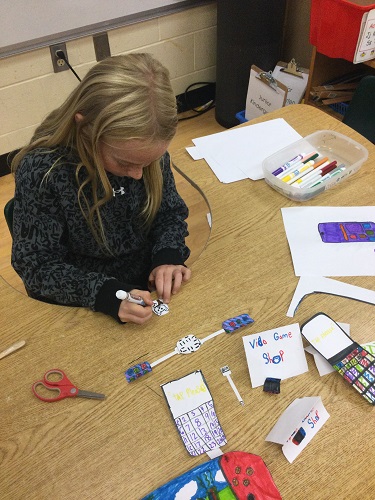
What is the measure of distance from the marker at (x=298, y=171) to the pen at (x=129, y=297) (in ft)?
1.77

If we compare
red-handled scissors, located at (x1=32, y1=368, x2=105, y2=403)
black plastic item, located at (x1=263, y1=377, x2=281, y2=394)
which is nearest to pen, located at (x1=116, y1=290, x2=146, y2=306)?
Result: red-handled scissors, located at (x1=32, y1=368, x2=105, y2=403)

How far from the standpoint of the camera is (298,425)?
2.56 feet

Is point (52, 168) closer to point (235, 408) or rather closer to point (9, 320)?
point (9, 320)

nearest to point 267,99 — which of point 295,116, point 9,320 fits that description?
point 295,116

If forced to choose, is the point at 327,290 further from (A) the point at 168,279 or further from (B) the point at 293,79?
(B) the point at 293,79

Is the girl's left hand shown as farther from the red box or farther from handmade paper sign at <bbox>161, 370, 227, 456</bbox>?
the red box

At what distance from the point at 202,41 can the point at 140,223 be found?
6.17 feet

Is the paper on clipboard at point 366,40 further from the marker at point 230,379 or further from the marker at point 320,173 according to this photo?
the marker at point 230,379

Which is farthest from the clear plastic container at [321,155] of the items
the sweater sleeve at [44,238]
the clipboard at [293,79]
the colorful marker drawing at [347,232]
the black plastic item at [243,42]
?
the black plastic item at [243,42]

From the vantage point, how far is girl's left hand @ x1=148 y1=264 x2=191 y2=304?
1.00 m

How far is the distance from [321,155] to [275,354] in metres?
0.70

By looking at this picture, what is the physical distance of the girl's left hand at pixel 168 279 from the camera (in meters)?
1.00

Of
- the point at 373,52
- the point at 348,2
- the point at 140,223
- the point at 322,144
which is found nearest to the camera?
the point at 140,223

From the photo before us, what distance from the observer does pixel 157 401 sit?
2.72 ft
